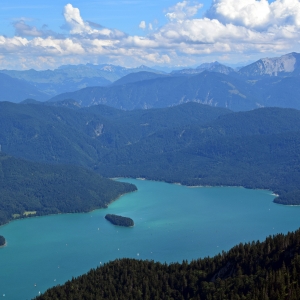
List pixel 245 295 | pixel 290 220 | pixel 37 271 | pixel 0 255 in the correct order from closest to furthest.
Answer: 1. pixel 245 295
2. pixel 37 271
3. pixel 0 255
4. pixel 290 220

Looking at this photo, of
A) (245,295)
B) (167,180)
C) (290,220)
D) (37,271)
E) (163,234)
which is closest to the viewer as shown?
(245,295)

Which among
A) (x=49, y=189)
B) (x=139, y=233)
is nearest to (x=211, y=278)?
(x=139, y=233)

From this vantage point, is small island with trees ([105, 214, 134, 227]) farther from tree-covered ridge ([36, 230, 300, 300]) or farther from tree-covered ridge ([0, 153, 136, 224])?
tree-covered ridge ([36, 230, 300, 300])

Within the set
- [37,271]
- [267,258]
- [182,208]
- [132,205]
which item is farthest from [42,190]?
[267,258]

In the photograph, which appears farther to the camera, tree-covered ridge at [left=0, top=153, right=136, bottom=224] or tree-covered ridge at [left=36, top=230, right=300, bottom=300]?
tree-covered ridge at [left=0, top=153, right=136, bottom=224]

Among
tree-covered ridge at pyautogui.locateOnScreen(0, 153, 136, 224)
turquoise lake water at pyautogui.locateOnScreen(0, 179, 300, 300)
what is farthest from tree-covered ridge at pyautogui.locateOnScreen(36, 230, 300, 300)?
tree-covered ridge at pyautogui.locateOnScreen(0, 153, 136, 224)

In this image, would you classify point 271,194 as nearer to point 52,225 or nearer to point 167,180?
point 167,180
